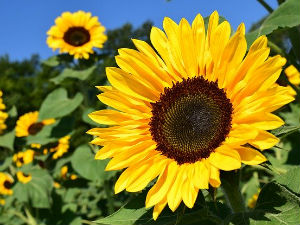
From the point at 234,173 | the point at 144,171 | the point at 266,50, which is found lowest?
the point at 234,173

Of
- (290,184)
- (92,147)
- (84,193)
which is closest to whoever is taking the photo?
(290,184)

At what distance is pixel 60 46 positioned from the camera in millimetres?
4188

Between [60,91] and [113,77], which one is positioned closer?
[113,77]

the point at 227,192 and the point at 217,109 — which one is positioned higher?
the point at 217,109

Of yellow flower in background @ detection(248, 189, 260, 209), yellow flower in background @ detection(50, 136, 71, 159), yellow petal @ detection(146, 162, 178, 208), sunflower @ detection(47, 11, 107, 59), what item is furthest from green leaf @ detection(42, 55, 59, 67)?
yellow petal @ detection(146, 162, 178, 208)

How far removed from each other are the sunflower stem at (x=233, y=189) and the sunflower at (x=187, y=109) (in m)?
0.07

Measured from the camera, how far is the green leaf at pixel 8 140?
425 centimetres

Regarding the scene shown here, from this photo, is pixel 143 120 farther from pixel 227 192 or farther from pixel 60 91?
pixel 60 91

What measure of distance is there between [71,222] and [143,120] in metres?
3.06

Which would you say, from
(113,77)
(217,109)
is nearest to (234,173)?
(217,109)

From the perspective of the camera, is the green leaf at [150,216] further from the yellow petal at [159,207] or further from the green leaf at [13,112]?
the green leaf at [13,112]

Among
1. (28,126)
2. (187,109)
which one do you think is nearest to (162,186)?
(187,109)

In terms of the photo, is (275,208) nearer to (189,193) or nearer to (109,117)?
(189,193)

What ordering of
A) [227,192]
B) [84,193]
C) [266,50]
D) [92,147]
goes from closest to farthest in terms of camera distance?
[266,50], [227,192], [92,147], [84,193]
